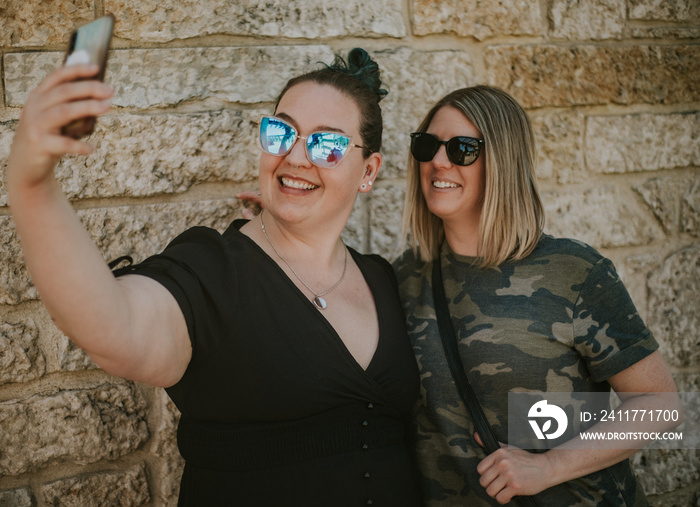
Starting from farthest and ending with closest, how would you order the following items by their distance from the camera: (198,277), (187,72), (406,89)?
(406,89) → (187,72) → (198,277)

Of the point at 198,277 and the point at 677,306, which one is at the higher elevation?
the point at 198,277

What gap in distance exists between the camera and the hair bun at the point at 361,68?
7.81 ft

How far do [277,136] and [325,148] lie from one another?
18 centimetres

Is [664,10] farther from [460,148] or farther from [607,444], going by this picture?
[607,444]

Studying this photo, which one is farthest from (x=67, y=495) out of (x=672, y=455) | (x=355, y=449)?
(x=672, y=455)

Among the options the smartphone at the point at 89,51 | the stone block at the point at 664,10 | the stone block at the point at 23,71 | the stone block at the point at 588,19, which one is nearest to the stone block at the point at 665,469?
the stone block at the point at 588,19

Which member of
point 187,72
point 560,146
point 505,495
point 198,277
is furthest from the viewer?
point 560,146

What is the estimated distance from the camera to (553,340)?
2123mm

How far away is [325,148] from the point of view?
212 cm

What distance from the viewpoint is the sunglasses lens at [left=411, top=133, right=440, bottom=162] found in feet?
7.66

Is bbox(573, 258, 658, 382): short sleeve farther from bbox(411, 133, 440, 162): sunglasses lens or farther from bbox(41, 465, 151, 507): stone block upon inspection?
bbox(41, 465, 151, 507): stone block

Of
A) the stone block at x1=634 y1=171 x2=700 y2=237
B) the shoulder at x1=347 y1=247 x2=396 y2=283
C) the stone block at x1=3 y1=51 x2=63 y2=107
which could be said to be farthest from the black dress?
the stone block at x1=634 y1=171 x2=700 y2=237

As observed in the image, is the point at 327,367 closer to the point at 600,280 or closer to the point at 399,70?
the point at 600,280

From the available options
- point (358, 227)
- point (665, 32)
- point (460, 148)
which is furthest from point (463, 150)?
point (665, 32)
